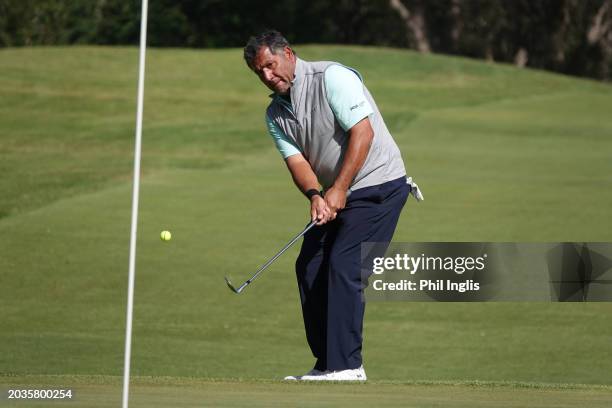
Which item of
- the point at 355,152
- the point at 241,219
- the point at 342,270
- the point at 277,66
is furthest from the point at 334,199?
the point at 241,219

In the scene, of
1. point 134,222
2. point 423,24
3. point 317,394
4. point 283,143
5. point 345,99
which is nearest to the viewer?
point 134,222

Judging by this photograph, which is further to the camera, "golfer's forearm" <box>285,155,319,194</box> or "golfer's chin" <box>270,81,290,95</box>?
"golfer's forearm" <box>285,155,319,194</box>

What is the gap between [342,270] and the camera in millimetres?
5602

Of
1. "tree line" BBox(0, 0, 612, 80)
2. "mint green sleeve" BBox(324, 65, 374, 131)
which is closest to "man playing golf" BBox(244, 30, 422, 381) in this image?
"mint green sleeve" BBox(324, 65, 374, 131)

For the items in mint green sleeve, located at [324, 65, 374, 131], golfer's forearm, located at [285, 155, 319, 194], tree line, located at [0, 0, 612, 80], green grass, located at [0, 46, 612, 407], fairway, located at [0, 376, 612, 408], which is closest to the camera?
fairway, located at [0, 376, 612, 408]

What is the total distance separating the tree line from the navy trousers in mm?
37098

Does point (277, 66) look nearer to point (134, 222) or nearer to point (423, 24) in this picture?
point (134, 222)

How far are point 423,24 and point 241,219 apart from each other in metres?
31.1

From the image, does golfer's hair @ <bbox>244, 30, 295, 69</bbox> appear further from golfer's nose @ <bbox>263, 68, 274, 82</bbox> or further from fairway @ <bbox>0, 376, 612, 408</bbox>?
fairway @ <bbox>0, 376, 612, 408</bbox>

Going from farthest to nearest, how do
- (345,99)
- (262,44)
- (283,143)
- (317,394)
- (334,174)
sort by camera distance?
(283,143)
(334,174)
(262,44)
(345,99)
(317,394)

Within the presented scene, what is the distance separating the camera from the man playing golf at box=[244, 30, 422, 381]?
18.1 feet

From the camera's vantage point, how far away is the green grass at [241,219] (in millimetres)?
9422

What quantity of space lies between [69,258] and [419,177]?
6.20 metres

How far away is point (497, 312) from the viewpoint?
11.4 m
